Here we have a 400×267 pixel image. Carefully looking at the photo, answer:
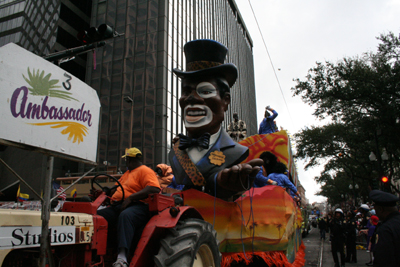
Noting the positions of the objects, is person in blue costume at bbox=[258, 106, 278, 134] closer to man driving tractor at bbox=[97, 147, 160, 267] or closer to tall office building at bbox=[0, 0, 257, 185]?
man driving tractor at bbox=[97, 147, 160, 267]

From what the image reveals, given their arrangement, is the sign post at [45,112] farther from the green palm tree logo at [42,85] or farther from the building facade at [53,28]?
the building facade at [53,28]

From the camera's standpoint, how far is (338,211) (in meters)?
9.29

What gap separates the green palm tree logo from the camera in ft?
8.14

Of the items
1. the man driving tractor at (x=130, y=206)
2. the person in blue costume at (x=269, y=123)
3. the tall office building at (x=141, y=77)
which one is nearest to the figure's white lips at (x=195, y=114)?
the man driving tractor at (x=130, y=206)

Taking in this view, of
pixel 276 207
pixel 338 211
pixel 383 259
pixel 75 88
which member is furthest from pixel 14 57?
pixel 338 211

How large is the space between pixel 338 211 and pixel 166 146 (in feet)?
51.4

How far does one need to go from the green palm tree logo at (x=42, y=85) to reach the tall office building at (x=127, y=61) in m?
19.7

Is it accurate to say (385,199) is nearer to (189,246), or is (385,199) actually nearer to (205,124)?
(189,246)

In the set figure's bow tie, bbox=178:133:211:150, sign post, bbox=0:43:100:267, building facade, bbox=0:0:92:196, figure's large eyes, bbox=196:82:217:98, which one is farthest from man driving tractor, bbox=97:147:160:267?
building facade, bbox=0:0:92:196

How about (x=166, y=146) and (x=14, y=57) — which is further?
(x=166, y=146)

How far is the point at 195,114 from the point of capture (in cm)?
544

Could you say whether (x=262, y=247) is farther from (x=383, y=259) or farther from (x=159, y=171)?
(x=159, y=171)

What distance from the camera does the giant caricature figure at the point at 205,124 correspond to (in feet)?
16.5

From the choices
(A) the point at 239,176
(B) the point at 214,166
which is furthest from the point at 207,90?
(A) the point at 239,176
